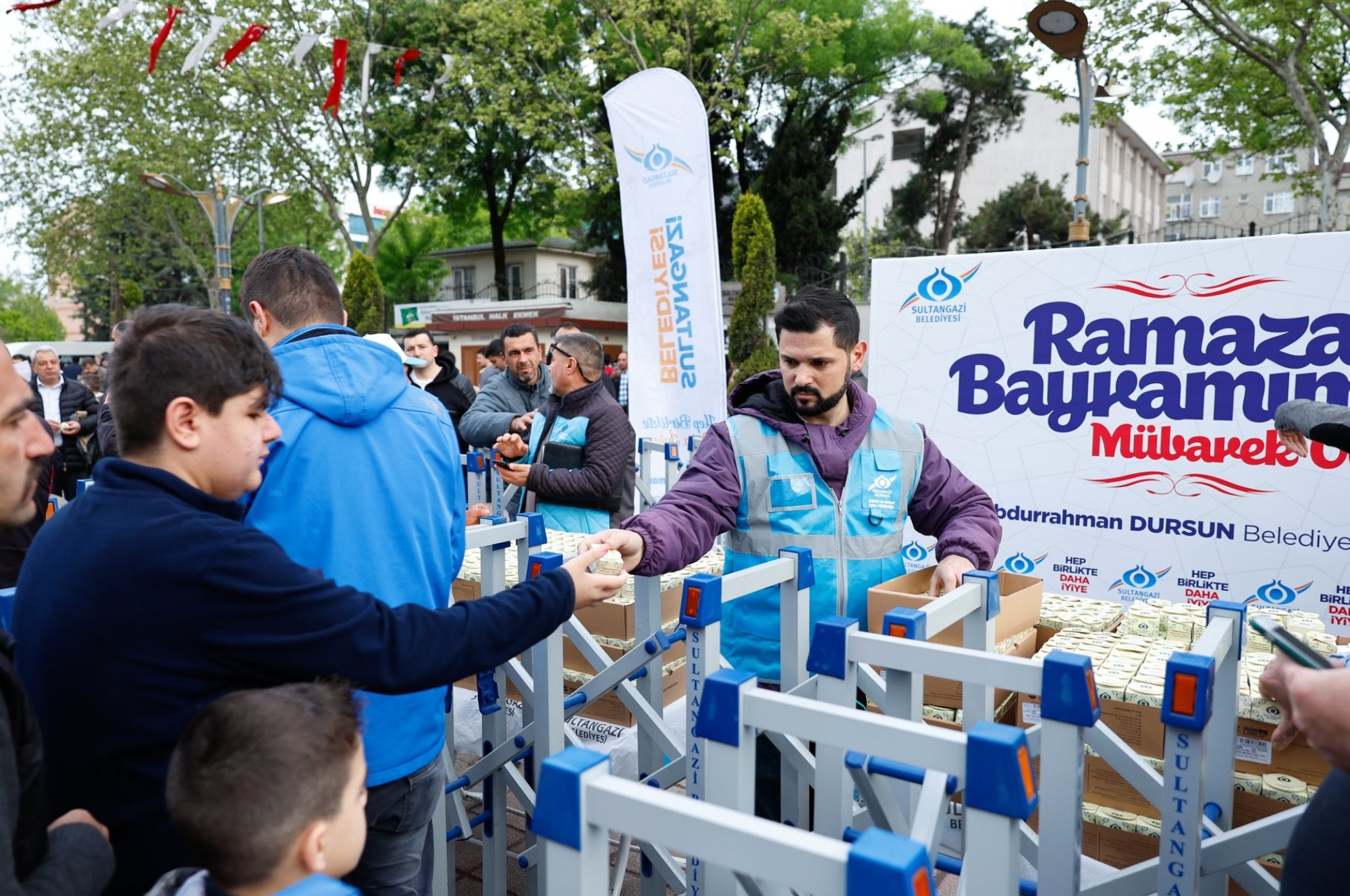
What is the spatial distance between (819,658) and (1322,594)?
4.19 meters

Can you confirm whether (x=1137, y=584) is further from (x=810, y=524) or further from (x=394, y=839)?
(x=394, y=839)

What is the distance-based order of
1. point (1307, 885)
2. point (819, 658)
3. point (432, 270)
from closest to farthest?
point (1307, 885), point (819, 658), point (432, 270)

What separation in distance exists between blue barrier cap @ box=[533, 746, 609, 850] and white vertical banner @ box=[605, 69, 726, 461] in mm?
5882

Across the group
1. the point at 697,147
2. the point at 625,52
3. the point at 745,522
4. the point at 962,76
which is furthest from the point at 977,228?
the point at 745,522

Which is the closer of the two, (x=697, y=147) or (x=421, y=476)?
(x=421, y=476)

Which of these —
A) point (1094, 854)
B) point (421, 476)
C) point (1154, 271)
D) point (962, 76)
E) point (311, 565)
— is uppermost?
point (962, 76)

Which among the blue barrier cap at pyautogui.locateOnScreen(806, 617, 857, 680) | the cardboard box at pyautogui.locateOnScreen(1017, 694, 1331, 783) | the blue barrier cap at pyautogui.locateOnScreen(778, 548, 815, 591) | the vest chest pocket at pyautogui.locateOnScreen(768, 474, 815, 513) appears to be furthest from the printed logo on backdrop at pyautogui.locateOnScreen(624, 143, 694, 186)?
the blue barrier cap at pyautogui.locateOnScreen(806, 617, 857, 680)

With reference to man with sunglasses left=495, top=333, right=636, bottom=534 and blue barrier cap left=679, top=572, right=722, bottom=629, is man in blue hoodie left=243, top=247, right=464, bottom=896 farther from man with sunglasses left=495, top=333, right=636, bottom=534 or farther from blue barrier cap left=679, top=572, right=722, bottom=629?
man with sunglasses left=495, top=333, right=636, bottom=534

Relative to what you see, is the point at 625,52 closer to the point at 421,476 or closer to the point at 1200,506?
the point at 1200,506

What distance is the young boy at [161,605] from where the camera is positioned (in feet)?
4.51

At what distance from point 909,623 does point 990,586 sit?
439 millimetres

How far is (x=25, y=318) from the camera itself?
6112cm

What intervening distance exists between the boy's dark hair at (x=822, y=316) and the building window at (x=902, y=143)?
148ft

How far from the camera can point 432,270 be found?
4362 cm
